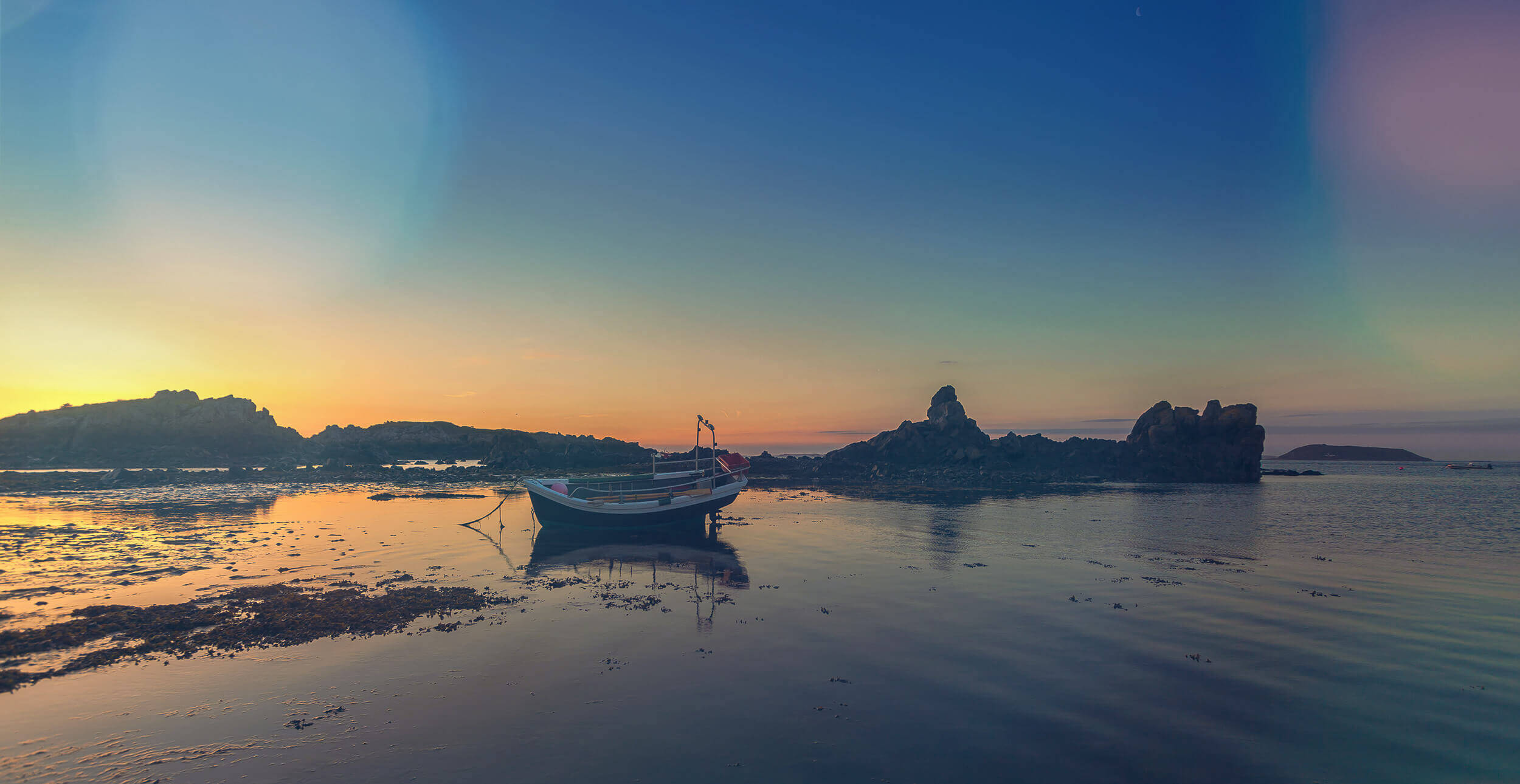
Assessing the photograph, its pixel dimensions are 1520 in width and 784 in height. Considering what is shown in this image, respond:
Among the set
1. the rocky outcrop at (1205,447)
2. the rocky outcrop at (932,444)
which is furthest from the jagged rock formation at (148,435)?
the rocky outcrop at (1205,447)

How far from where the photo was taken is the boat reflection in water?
23922 mm

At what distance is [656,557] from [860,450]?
87.4 meters

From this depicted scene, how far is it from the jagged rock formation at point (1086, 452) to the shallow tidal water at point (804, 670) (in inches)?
2716

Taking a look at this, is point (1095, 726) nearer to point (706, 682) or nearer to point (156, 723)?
point (706, 682)

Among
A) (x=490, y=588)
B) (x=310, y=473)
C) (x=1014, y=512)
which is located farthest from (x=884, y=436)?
(x=490, y=588)

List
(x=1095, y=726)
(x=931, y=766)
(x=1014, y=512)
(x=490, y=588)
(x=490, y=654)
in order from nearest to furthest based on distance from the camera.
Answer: (x=931, y=766), (x=1095, y=726), (x=490, y=654), (x=490, y=588), (x=1014, y=512)

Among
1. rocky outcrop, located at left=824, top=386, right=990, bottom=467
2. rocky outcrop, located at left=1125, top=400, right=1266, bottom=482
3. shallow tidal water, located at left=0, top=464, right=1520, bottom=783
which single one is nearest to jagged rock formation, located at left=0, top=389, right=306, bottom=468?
shallow tidal water, located at left=0, top=464, right=1520, bottom=783

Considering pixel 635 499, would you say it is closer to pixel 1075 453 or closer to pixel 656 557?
pixel 656 557

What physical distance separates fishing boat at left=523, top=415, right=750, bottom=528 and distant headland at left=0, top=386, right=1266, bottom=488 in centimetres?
4629

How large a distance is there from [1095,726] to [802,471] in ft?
295

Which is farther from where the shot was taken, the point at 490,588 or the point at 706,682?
the point at 490,588

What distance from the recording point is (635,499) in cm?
4106

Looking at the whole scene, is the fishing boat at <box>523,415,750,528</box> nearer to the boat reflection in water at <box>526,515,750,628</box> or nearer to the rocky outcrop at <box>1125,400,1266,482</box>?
the boat reflection in water at <box>526,515,750,628</box>

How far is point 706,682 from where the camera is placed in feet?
44.8
